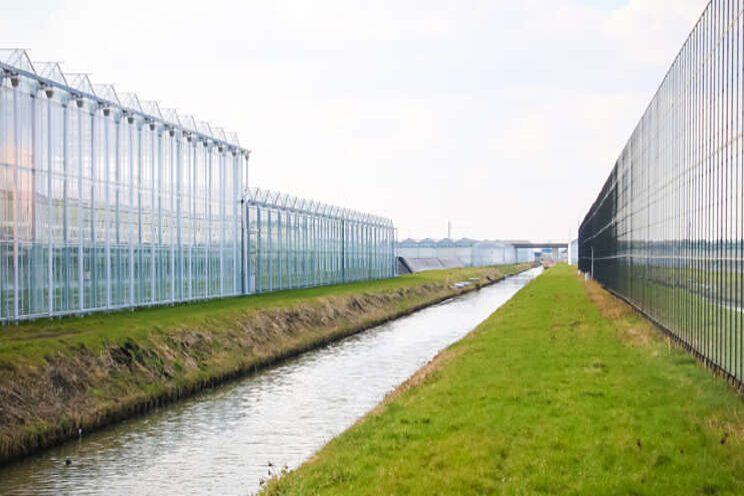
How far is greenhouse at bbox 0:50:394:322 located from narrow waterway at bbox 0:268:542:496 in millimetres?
8835

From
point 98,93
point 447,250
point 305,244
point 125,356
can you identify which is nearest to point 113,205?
point 98,93

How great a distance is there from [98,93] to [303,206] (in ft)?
103

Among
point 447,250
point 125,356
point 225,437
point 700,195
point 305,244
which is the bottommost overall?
point 225,437

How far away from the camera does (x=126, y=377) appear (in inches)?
866

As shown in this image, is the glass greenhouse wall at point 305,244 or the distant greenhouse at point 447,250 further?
the distant greenhouse at point 447,250

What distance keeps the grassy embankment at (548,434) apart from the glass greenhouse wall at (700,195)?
1.53m


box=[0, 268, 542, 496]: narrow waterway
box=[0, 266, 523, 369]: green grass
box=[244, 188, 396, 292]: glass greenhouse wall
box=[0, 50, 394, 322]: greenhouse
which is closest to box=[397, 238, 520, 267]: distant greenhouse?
box=[244, 188, 396, 292]: glass greenhouse wall

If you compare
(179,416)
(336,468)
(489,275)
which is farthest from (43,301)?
(489,275)

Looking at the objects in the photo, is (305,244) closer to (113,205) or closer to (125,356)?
(113,205)

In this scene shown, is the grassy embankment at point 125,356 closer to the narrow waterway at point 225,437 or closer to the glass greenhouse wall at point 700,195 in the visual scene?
the narrow waterway at point 225,437

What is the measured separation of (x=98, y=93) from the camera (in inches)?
1281

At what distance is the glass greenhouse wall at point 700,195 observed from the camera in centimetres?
1602

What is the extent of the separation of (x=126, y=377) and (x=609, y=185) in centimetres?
4749

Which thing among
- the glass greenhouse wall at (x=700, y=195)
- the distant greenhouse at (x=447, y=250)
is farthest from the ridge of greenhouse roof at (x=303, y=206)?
the distant greenhouse at (x=447, y=250)
